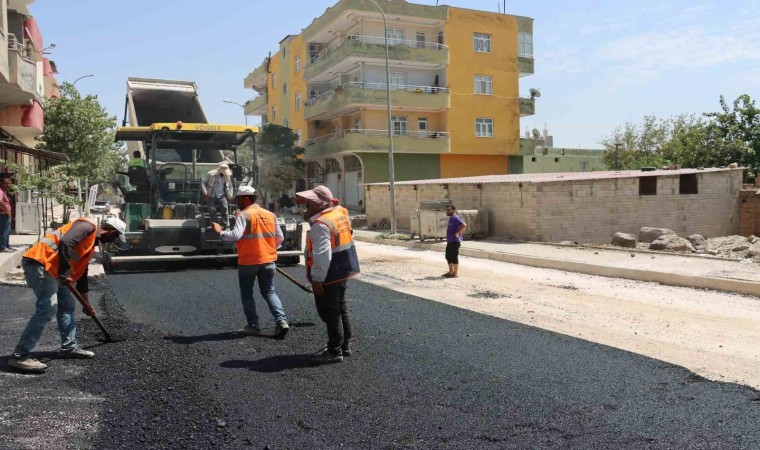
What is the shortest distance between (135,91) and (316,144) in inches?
1054

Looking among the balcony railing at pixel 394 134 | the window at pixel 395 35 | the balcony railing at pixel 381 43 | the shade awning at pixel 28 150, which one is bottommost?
the shade awning at pixel 28 150

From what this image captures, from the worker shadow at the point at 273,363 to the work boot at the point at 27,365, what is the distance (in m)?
1.44

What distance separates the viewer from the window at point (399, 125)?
130 feet

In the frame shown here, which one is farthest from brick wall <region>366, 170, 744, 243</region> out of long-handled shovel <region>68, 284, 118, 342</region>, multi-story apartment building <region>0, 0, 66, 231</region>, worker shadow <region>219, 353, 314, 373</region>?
long-handled shovel <region>68, 284, 118, 342</region>

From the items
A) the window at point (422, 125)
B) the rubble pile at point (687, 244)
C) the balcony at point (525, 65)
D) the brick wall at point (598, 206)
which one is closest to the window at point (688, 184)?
the brick wall at point (598, 206)

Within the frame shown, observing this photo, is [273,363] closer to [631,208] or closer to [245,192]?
[245,192]

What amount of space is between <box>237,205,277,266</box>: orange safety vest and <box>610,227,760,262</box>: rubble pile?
38.8 ft

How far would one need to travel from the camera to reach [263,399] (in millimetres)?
4883

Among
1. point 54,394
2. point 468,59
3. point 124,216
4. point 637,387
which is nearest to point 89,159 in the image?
point 124,216

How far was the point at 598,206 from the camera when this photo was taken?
19.7 metres

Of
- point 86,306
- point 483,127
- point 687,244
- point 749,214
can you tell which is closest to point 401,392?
point 86,306

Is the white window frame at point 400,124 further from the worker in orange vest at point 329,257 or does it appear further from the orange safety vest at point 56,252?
the orange safety vest at point 56,252

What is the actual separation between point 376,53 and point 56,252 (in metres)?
33.7

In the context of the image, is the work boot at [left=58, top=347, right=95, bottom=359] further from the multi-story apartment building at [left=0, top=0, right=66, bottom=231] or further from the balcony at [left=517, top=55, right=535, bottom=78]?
the balcony at [left=517, top=55, right=535, bottom=78]
